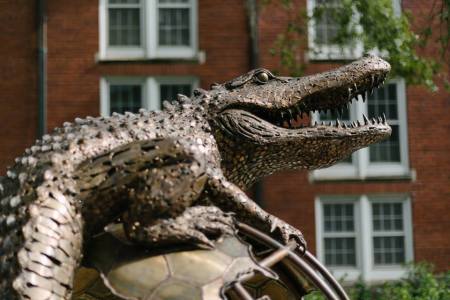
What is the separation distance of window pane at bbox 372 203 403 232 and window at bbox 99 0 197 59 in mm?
4983

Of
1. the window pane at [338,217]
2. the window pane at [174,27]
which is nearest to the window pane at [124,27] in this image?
the window pane at [174,27]

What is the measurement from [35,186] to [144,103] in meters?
13.6

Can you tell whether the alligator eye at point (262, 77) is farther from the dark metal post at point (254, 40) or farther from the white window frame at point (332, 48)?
the dark metal post at point (254, 40)

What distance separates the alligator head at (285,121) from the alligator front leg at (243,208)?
0.32 m

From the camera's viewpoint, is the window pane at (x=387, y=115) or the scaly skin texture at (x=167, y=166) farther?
the window pane at (x=387, y=115)

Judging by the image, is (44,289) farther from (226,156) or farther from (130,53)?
(130,53)

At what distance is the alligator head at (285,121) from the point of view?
15.5 feet

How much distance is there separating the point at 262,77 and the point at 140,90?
12.6 m

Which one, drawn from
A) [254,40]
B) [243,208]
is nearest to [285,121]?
[243,208]

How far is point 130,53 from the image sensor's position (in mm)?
17188

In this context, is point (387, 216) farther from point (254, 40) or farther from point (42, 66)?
point (42, 66)

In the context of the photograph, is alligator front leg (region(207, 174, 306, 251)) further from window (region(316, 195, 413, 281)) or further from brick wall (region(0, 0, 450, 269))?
window (region(316, 195, 413, 281))

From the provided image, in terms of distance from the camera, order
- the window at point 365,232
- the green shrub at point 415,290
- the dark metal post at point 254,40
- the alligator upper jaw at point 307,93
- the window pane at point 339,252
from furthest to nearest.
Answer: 1. the window pane at point 339,252
2. the window at point 365,232
3. the dark metal post at point 254,40
4. the green shrub at point 415,290
5. the alligator upper jaw at point 307,93

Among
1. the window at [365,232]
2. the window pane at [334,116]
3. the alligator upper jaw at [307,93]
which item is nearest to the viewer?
the alligator upper jaw at [307,93]
